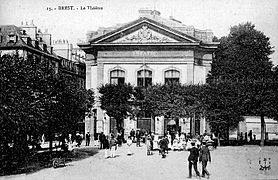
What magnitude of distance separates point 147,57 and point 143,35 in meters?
2.27

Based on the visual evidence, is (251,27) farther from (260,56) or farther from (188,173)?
(188,173)

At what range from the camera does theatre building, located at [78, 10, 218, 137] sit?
132 feet

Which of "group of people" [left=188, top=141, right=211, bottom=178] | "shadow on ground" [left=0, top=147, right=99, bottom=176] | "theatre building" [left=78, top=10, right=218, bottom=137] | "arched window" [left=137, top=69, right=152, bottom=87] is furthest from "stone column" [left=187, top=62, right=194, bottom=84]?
"group of people" [left=188, top=141, right=211, bottom=178]

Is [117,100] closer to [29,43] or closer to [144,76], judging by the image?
[144,76]

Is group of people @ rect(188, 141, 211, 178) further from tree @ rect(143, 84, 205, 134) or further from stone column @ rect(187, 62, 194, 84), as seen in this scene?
stone column @ rect(187, 62, 194, 84)

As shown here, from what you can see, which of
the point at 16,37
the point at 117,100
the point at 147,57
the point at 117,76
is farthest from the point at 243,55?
the point at 16,37

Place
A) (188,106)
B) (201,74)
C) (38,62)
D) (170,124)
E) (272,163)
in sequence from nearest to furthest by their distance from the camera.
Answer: (272,163) → (38,62) → (188,106) → (170,124) → (201,74)

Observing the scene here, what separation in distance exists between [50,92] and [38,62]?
188 cm

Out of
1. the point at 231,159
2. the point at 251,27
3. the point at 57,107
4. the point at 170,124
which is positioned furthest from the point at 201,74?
the point at 57,107

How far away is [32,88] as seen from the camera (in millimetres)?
20719

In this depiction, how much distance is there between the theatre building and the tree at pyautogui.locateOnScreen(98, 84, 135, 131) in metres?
3.43

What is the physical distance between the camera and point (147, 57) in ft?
135

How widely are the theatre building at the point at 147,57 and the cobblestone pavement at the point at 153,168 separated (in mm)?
15892

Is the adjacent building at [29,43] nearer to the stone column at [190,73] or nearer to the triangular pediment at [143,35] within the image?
the triangular pediment at [143,35]
